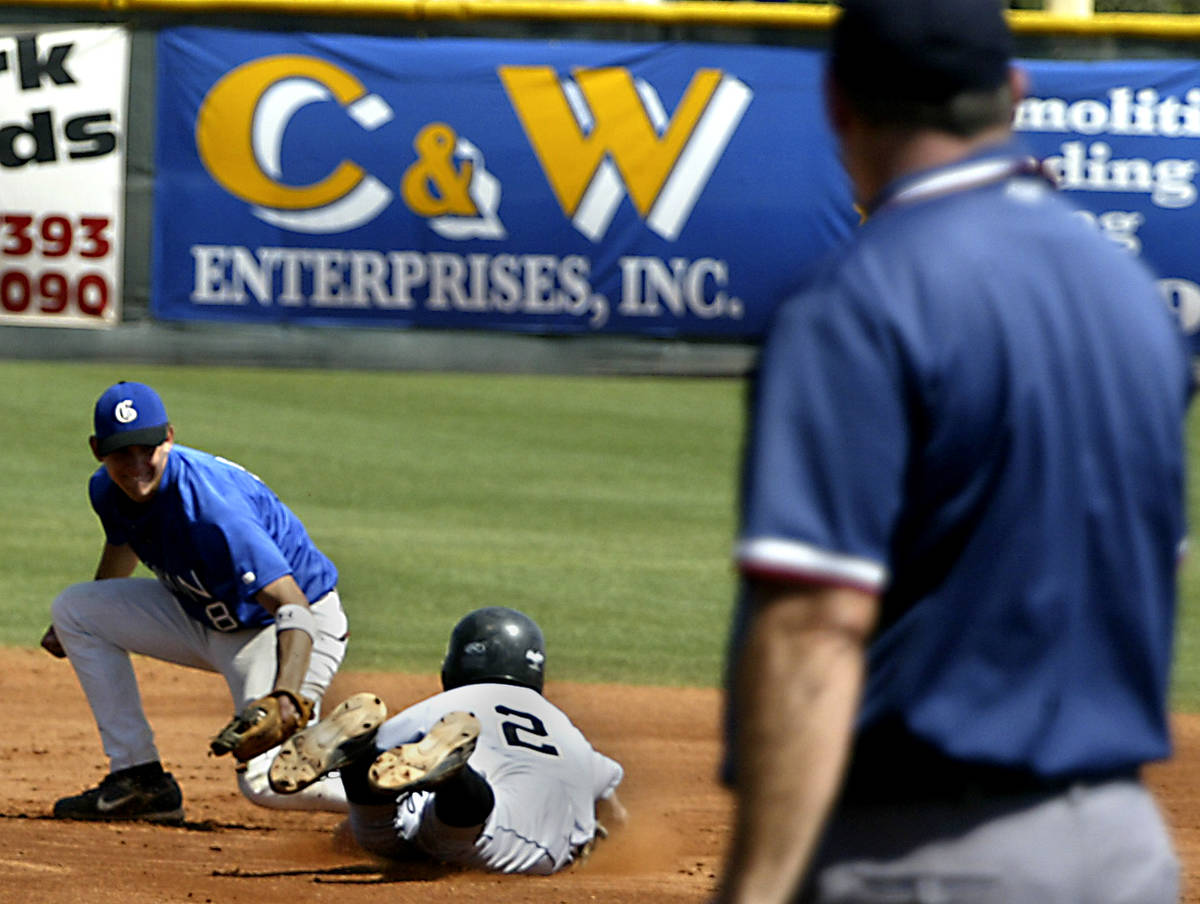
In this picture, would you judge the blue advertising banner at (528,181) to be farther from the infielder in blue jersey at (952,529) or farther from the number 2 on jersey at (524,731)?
the infielder in blue jersey at (952,529)

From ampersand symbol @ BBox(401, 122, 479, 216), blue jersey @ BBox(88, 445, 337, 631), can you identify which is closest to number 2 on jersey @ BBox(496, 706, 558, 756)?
blue jersey @ BBox(88, 445, 337, 631)

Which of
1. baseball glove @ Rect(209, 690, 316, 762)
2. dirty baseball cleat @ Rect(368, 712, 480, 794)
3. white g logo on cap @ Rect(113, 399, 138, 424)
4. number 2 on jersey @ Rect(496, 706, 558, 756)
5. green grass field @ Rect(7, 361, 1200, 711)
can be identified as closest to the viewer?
dirty baseball cleat @ Rect(368, 712, 480, 794)

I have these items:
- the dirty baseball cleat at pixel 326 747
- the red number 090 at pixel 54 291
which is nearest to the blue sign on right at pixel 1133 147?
the red number 090 at pixel 54 291

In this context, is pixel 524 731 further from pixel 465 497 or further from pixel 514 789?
pixel 465 497

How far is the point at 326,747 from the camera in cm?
519

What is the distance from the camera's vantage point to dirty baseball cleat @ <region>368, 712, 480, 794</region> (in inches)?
200

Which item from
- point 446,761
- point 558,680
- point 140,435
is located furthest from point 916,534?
point 558,680

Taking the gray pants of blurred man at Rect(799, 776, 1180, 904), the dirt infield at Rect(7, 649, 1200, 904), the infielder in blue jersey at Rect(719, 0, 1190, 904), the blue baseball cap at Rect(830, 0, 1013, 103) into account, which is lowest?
the dirt infield at Rect(7, 649, 1200, 904)

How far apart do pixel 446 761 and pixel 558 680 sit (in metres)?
4.53

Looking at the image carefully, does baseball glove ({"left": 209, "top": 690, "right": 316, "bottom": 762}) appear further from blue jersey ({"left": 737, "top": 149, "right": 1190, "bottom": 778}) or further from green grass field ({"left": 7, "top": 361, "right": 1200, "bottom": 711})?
green grass field ({"left": 7, "top": 361, "right": 1200, "bottom": 711})

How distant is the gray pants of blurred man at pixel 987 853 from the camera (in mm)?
1817

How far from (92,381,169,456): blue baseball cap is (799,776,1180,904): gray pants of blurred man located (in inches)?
175

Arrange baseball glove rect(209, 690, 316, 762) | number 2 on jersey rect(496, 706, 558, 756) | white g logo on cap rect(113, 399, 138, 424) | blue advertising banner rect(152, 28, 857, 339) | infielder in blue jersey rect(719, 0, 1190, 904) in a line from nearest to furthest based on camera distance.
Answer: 1. infielder in blue jersey rect(719, 0, 1190, 904)
2. baseball glove rect(209, 690, 316, 762)
3. number 2 on jersey rect(496, 706, 558, 756)
4. white g logo on cap rect(113, 399, 138, 424)
5. blue advertising banner rect(152, 28, 857, 339)

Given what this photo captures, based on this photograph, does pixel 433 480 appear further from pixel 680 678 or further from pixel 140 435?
pixel 140 435
